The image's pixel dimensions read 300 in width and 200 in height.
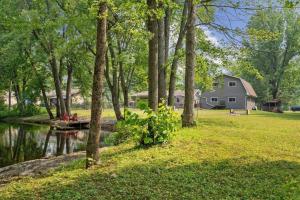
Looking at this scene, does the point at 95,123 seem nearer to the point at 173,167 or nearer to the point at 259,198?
the point at 173,167

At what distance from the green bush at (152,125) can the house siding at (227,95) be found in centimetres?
4728

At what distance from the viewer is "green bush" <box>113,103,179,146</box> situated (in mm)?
10609

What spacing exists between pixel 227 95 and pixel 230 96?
524mm

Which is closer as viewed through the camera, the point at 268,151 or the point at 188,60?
the point at 268,151

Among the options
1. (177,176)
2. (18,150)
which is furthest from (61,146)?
(177,176)

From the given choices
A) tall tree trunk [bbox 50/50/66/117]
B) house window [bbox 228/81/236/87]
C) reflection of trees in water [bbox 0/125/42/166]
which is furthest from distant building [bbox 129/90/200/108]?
reflection of trees in water [bbox 0/125/42/166]

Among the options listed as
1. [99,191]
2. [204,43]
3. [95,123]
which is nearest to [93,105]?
[95,123]

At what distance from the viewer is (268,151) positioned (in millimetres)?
10258

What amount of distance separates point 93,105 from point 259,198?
4.37 meters

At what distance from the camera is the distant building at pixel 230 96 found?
58344mm

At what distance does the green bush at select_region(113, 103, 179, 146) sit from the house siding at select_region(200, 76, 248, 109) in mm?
47285

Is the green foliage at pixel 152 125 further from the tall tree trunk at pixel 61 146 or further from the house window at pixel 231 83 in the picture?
the house window at pixel 231 83

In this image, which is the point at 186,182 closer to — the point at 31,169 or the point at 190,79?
the point at 31,169

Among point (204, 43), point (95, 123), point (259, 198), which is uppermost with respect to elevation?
point (204, 43)
